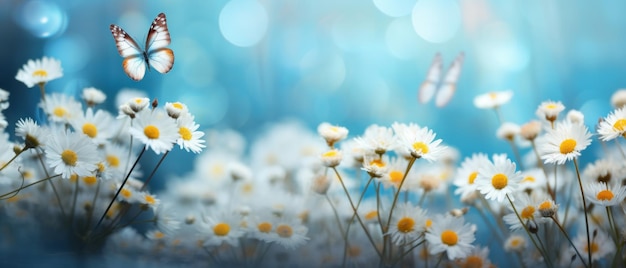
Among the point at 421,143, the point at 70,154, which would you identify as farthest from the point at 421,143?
the point at 70,154

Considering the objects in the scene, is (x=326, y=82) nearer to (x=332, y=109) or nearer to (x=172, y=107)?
(x=332, y=109)

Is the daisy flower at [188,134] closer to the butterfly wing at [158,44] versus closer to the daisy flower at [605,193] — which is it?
the butterfly wing at [158,44]

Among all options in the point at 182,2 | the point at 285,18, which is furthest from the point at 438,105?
the point at 182,2

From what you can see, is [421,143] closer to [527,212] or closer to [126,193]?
[527,212]

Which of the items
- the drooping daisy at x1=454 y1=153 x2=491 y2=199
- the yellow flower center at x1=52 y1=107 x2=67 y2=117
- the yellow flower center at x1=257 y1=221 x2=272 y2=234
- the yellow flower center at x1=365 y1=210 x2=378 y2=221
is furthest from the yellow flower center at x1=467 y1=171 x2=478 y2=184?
the yellow flower center at x1=52 y1=107 x2=67 y2=117

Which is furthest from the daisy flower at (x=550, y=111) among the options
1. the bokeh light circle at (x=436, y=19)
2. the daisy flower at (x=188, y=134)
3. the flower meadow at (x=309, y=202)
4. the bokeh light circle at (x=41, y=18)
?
the bokeh light circle at (x=41, y=18)

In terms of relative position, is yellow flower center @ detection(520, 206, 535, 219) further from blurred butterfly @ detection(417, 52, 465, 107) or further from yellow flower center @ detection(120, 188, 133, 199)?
yellow flower center @ detection(120, 188, 133, 199)
